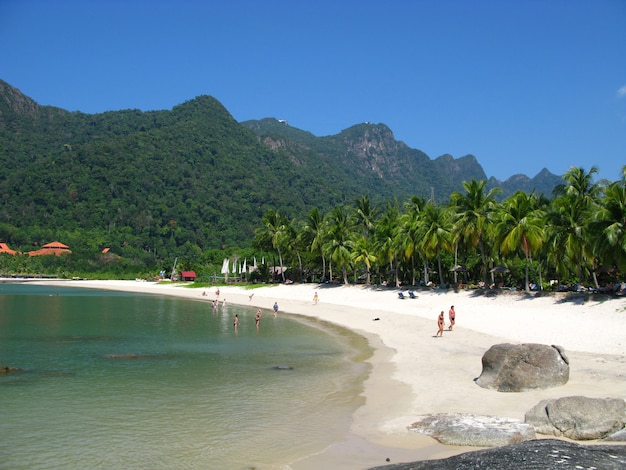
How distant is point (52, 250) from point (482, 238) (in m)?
120

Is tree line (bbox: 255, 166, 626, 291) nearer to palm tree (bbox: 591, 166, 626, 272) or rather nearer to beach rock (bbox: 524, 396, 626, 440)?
palm tree (bbox: 591, 166, 626, 272)

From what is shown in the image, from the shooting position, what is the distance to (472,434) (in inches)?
362

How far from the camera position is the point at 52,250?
12762cm

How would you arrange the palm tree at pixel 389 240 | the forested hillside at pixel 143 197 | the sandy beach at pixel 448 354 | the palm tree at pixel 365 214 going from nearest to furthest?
the sandy beach at pixel 448 354 < the palm tree at pixel 389 240 < the palm tree at pixel 365 214 < the forested hillside at pixel 143 197

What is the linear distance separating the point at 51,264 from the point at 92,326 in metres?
103

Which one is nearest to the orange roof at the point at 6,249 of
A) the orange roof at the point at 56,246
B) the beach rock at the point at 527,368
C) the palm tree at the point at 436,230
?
the orange roof at the point at 56,246

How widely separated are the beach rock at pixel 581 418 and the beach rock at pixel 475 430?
0.46 m

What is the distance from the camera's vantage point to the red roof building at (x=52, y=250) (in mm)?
127113

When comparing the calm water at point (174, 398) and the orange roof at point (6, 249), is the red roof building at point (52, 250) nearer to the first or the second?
A: the orange roof at point (6, 249)

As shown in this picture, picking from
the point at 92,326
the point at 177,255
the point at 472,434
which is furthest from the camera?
the point at 177,255

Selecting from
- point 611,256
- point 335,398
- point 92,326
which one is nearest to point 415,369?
point 335,398

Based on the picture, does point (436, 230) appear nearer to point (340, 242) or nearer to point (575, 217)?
point (575, 217)

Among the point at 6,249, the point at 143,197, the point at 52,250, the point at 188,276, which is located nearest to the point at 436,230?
the point at 188,276

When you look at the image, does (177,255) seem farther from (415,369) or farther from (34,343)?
(415,369)
